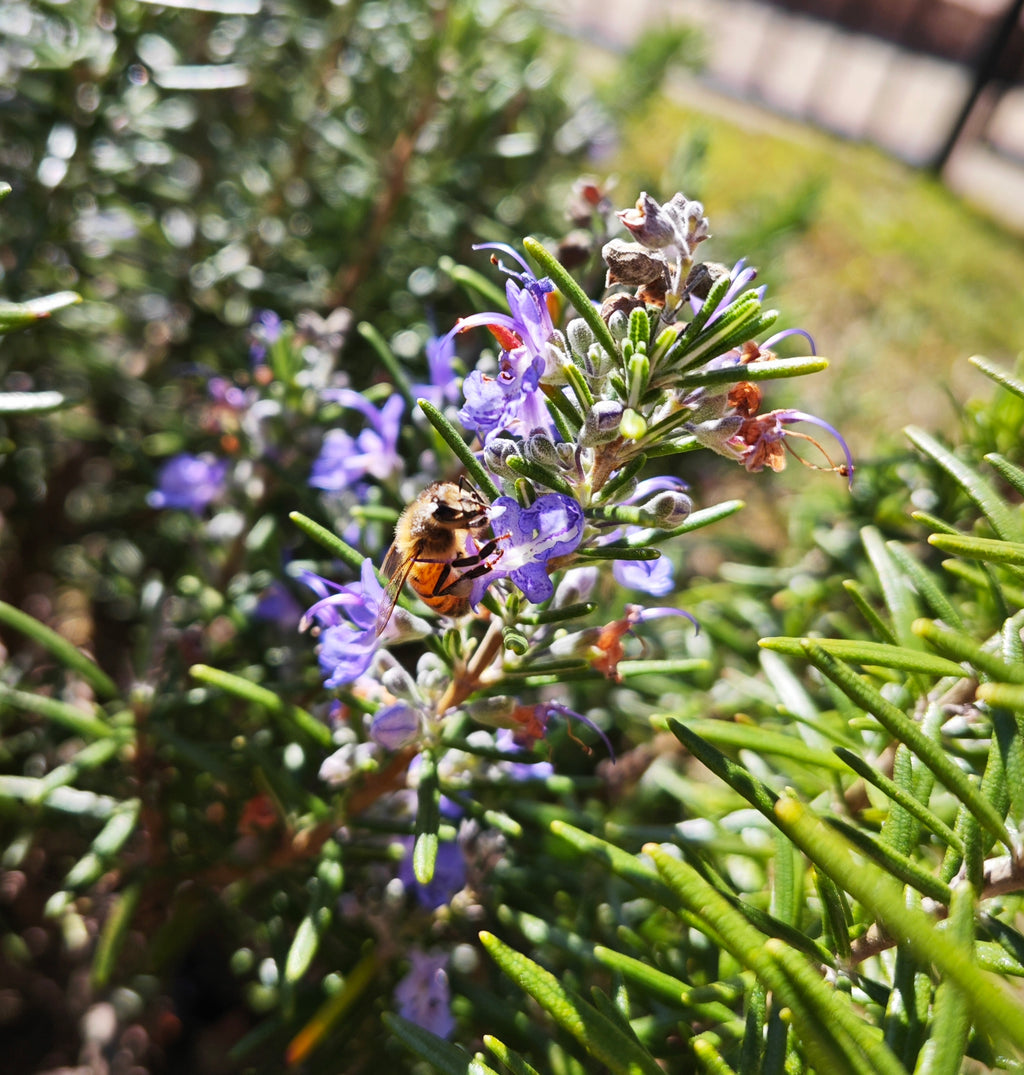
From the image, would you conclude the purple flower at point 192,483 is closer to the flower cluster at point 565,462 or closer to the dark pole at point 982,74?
the flower cluster at point 565,462

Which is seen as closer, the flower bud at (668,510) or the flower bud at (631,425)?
the flower bud at (631,425)

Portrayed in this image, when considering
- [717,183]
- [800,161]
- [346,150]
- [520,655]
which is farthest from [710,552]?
[800,161]

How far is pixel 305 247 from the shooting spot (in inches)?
87.3

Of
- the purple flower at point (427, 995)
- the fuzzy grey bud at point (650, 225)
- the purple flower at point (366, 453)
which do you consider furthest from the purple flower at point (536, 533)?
the purple flower at point (427, 995)

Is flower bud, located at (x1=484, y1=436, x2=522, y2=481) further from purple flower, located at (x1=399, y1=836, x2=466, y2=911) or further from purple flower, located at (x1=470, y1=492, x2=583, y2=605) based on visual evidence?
purple flower, located at (x1=399, y1=836, x2=466, y2=911)

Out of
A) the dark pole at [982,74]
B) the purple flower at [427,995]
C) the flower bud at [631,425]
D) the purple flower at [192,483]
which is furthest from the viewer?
the dark pole at [982,74]

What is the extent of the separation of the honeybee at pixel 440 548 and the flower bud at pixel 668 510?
0.53ft

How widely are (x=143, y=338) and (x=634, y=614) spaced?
5.92 ft

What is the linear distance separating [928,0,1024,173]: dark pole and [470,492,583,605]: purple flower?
23.9 feet

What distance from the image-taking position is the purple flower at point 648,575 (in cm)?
92

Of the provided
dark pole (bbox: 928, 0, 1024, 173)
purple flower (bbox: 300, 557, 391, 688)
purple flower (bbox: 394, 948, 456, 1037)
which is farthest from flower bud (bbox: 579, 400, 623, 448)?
dark pole (bbox: 928, 0, 1024, 173)

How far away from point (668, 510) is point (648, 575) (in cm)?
13

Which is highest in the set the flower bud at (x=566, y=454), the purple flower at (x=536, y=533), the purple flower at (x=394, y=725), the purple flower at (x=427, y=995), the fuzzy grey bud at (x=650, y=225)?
the fuzzy grey bud at (x=650, y=225)

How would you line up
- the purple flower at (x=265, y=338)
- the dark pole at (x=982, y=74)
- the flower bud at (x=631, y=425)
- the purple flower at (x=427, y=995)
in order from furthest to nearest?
the dark pole at (x=982, y=74) → the purple flower at (x=265, y=338) → the purple flower at (x=427, y=995) → the flower bud at (x=631, y=425)
